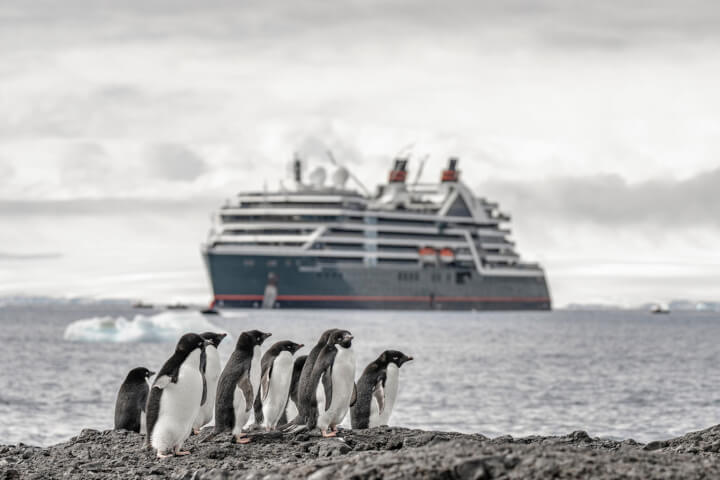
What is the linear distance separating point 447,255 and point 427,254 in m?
2.60

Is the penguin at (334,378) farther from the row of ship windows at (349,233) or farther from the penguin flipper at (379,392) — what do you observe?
the row of ship windows at (349,233)

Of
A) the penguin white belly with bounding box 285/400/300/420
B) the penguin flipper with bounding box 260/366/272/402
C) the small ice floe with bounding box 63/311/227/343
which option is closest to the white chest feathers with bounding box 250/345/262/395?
the penguin flipper with bounding box 260/366/272/402

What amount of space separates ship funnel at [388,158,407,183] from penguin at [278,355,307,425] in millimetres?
108323

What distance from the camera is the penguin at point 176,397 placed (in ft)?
34.3

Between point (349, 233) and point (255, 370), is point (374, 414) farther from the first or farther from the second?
point (349, 233)

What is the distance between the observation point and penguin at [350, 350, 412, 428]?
42.4ft

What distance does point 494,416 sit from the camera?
82.2 feet

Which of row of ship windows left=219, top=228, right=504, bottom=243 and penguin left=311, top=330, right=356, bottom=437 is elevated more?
row of ship windows left=219, top=228, right=504, bottom=243

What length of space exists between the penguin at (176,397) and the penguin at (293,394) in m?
2.29

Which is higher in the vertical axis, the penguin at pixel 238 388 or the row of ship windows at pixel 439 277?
the row of ship windows at pixel 439 277

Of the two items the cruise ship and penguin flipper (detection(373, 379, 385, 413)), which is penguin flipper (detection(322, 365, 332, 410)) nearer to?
penguin flipper (detection(373, 379, 385, 413))

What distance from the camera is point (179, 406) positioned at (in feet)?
34.3

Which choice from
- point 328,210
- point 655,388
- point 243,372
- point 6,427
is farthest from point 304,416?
point 328,210

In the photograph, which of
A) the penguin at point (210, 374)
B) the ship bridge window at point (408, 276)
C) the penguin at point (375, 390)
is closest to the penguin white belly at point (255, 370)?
the penguin at point (210, 374)
